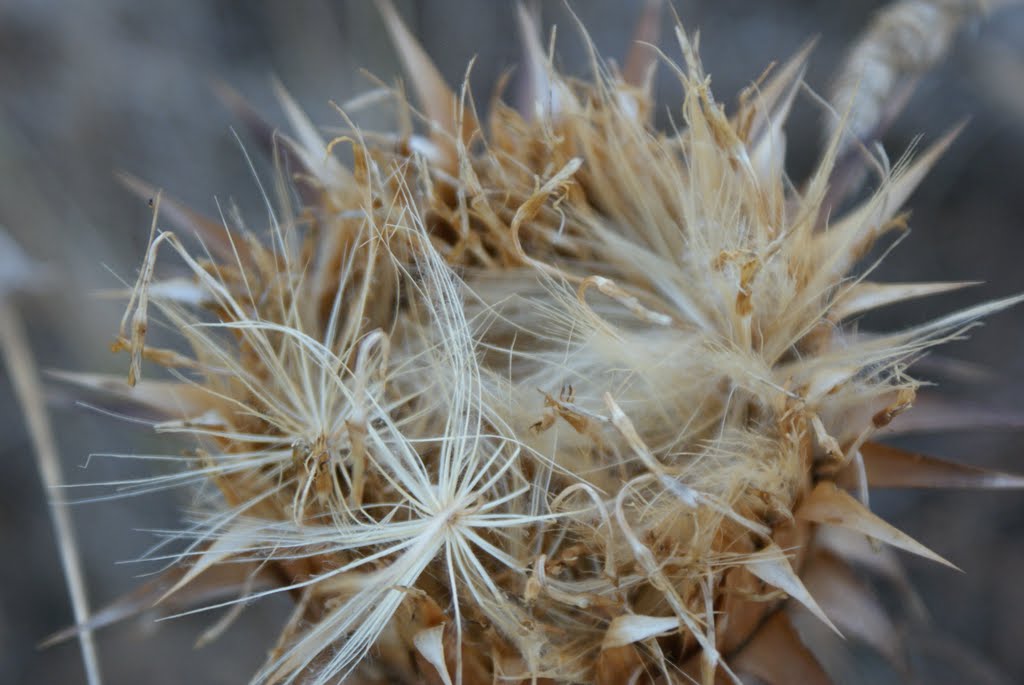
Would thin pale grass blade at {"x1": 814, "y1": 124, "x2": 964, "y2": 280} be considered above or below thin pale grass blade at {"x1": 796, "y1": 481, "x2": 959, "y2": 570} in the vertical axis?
above

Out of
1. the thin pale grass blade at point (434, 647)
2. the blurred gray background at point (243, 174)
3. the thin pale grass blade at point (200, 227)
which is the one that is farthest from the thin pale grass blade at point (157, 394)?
the blurred gray background at point (243, 174)

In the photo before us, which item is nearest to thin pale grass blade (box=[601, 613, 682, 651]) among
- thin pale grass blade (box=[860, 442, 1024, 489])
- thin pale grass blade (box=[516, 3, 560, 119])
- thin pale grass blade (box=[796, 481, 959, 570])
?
thin pale grass blade (box=[796, 481, 959, 570])

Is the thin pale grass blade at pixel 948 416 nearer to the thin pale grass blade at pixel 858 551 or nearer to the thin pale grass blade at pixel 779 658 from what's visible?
the thin pale grass blade at pixel 858 551

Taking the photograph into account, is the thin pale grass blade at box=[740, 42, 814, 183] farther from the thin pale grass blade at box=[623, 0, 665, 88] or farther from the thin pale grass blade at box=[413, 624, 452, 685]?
the thin pale grass blade at box=[413, 624, 452, 685]

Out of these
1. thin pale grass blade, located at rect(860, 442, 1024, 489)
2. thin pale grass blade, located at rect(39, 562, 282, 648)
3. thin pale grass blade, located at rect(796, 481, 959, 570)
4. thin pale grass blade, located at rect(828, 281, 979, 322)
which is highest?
thin pale grass blade, located at rect(828, 281, 979, 322)

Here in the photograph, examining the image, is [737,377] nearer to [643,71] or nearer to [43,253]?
[643,71]

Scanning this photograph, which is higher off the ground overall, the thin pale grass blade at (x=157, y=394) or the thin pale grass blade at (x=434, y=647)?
the thin pale grass blade at (x=157, y=394)

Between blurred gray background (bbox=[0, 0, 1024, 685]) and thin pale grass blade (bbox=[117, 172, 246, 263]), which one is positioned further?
blurred gray background (bbox=[0, 0, 1024, 685])

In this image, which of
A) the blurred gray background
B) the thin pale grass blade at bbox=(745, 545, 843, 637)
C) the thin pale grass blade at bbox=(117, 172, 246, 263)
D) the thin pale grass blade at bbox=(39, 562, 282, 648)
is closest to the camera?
the thin pale grass blade at bbox=(745, 545, 843, 637)
